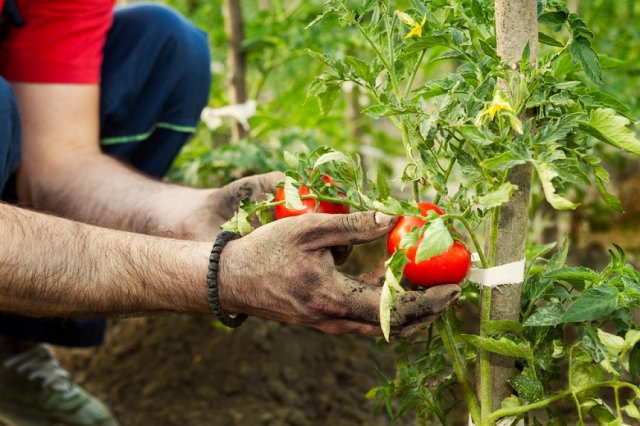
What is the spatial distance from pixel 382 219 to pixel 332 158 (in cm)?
11

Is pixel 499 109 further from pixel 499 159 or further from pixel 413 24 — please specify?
pixel 413 24

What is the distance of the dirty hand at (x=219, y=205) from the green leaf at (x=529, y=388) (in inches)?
22.7

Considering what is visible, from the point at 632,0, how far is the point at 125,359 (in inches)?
89.1

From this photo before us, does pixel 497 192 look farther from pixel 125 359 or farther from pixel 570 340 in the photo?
pixel 125 359

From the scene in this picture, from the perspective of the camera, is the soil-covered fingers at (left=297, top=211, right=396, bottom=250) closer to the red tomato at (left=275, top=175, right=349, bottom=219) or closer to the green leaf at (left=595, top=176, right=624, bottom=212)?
the red tomato at (left=275, top=175, right=349, bottom=219)

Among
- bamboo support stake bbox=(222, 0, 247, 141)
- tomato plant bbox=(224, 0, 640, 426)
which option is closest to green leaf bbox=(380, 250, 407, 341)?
tomato plant bbox=(224, 0, 640, 426)

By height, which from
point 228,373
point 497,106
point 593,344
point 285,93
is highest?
point 497,106

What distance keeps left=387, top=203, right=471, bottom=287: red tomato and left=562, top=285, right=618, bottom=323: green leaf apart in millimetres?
157

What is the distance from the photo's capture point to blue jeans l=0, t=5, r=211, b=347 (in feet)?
7.01

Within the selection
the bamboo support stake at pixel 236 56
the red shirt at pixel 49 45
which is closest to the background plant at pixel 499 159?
the red shirt at pixel 49 45

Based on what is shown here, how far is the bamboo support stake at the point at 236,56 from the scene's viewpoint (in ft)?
8.82

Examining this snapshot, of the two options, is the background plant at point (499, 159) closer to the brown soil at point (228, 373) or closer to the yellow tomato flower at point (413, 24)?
the yellow tomato flower at point (413, 24)

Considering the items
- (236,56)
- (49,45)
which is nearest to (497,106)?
(49,45)

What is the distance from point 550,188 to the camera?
100 cm
